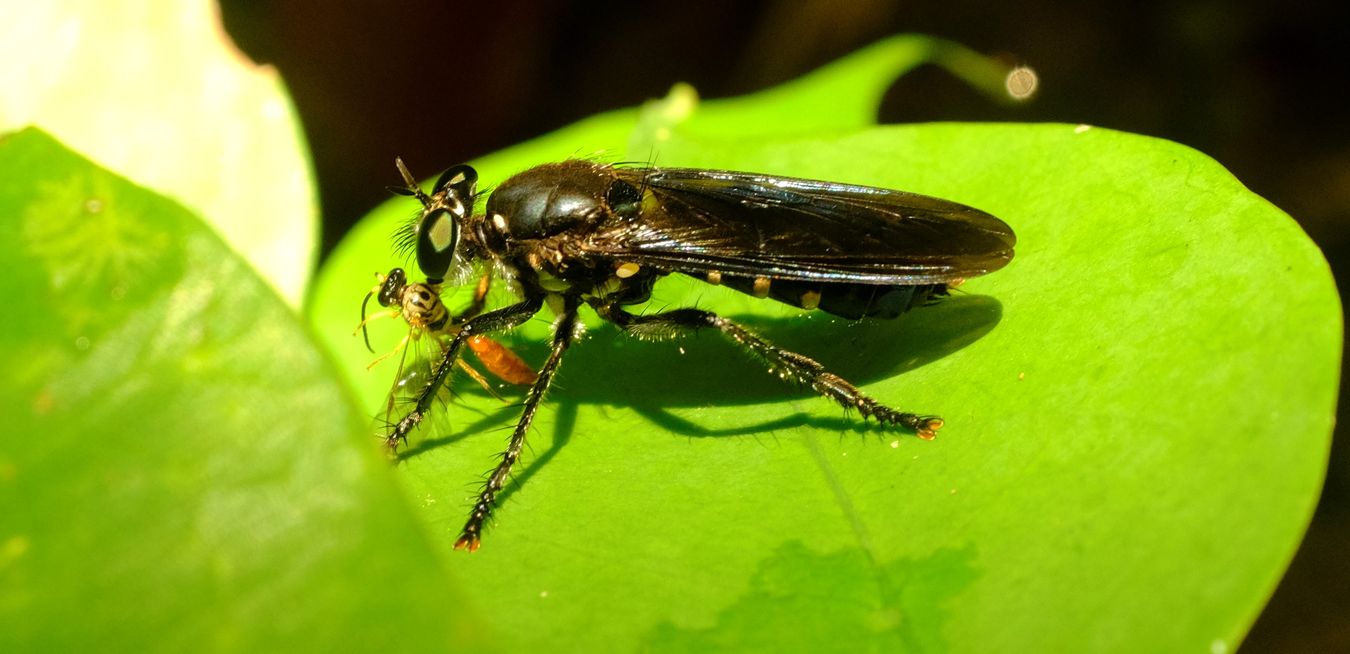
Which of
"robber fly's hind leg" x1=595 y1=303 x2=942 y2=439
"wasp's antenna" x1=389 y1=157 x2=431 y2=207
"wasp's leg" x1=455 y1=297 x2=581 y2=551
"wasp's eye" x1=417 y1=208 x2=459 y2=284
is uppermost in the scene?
"wasp's antenna" x1=389 y1=157 x2=431 y2=207

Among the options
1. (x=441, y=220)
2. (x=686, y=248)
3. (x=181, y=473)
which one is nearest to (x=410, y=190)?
(x=441, y=220)

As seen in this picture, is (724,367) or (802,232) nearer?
(802,232)

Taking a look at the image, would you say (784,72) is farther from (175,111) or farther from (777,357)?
(777,357)

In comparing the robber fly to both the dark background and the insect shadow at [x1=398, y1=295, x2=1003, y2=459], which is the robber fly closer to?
the insect shadow at [x1=398, y1=295, x2=1003, y2=459]

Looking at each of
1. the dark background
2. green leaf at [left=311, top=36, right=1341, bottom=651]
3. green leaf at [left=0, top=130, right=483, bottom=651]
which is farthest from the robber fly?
the dark background

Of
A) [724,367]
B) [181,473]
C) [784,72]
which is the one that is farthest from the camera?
[784,72]

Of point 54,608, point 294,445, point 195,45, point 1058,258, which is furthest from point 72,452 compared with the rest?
point 195,45
